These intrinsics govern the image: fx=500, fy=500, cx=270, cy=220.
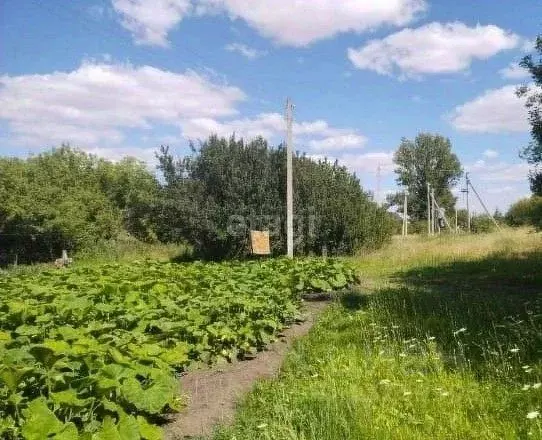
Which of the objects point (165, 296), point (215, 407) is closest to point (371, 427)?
point (215, 407)

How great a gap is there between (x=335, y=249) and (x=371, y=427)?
1749cm

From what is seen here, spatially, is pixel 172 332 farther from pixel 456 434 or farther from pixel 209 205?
pixel 209 205

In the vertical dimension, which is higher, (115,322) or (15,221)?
(15,221)

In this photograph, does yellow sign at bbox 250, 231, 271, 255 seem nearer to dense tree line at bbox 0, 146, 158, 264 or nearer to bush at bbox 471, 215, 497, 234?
dense tree line at bbox 0, 146, 158, 264

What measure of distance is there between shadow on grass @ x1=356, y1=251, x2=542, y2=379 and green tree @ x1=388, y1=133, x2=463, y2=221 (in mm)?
50174

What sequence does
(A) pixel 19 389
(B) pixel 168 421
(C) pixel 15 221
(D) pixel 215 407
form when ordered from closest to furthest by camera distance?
(A) pixel 19 389, (B) pixel 168 421, (D) pixel 215 407, (C) pixel 15 221

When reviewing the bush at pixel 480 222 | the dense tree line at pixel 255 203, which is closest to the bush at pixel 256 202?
the dense tree line at pixel 255 203

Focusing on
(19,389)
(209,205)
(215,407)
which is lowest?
(215,407)

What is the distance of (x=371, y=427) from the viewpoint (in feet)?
11.4

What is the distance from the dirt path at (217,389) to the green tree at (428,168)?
193ft

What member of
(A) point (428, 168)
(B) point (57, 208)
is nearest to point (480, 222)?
(A) point (428, 168)

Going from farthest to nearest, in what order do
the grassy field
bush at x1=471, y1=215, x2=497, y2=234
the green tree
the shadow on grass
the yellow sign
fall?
1. the green tree
2. bush at x1=471, y1=215, x2=497, y2=234
3. the yellow sign
4. the shadow on grass
5. the grassy field

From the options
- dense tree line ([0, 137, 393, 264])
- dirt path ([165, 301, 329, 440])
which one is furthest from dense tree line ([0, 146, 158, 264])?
dirt path ([165, 301, 329, 440])

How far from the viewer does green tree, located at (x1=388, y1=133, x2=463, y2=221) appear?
2469 inches
